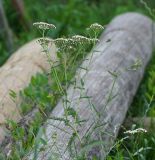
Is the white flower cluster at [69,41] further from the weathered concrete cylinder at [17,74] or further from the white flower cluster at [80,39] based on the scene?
the weathered concrete cylinder at [17,74]

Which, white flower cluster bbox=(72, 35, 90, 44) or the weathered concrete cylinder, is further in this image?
the weathered concrete cylinder

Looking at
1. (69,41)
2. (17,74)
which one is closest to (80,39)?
(69,41)

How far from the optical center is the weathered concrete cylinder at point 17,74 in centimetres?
426

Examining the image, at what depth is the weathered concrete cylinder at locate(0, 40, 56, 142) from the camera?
4.26 metres

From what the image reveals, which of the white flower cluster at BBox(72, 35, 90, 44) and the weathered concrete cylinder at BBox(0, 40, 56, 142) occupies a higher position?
the white flower cluster at BBox(72, 35, 90, 44)

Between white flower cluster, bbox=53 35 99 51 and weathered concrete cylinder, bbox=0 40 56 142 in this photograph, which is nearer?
white flower cluster, bbox=53 35 99 51

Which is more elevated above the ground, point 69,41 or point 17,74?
point 69,41

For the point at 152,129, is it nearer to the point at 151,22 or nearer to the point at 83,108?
the point at 83,108

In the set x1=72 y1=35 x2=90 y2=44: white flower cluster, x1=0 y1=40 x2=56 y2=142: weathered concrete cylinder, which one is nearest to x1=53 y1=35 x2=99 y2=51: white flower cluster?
x1=72 y1=35 x2=90 y2=44: white flower cluster

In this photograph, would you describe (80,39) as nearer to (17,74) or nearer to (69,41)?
(69,41)

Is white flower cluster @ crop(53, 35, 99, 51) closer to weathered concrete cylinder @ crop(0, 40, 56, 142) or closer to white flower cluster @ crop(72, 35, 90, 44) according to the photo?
white flower cluster @ crop(72, 35, 90, 44)

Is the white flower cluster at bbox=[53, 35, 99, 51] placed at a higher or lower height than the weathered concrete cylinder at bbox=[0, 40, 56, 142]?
higher

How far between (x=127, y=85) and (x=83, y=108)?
933mm

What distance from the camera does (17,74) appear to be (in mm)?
4949
